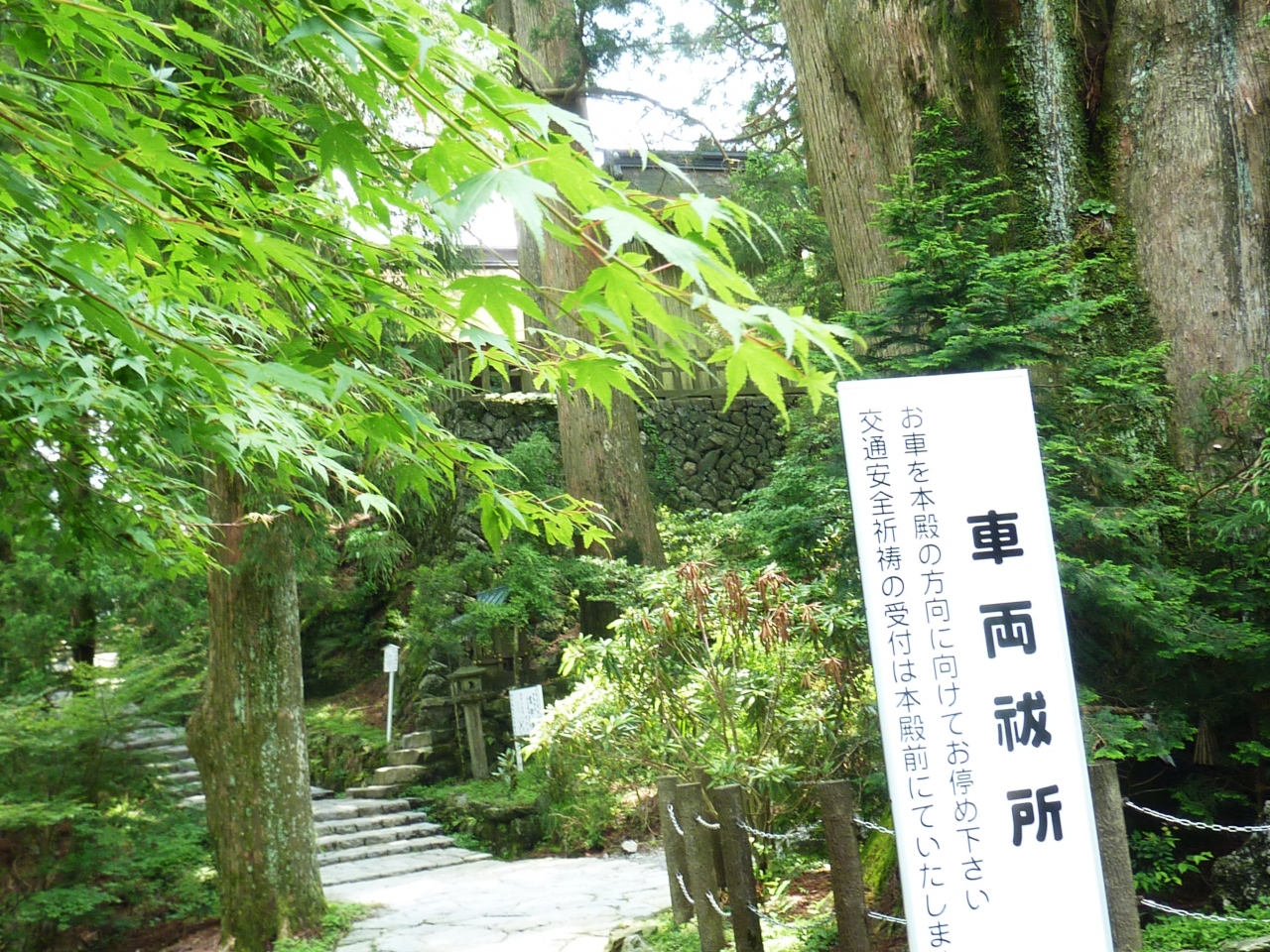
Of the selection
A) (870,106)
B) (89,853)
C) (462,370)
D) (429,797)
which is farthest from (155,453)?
(462,370)

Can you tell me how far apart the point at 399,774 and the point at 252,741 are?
4.23 metres

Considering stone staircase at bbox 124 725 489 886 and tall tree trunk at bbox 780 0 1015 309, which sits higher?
tall tree trunk at bbox 780 0 1015 309

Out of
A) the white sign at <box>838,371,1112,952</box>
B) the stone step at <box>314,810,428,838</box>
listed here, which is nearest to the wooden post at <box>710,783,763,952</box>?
the white sign at <box>838,371,1112,952</box>

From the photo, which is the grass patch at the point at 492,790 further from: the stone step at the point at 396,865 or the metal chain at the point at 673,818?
the metal chain at the point at 673,818

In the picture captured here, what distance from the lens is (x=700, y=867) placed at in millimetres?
3949

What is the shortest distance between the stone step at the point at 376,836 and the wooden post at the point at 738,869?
19.6 feet

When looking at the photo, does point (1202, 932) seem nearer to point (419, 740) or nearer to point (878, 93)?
point (878, 93)

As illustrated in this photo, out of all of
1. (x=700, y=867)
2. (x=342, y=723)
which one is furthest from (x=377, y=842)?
(x=700, y=867)

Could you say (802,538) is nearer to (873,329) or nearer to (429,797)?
(873,329)

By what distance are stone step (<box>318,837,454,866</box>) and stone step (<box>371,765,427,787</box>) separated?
109 centimetres

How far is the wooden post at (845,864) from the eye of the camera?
126 inches

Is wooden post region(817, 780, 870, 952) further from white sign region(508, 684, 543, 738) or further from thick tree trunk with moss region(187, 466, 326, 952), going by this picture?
white sign region(508, 684, 543, 738)

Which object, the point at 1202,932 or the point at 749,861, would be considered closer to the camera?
the point at 1202,932

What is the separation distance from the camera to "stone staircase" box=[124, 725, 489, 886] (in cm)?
815
